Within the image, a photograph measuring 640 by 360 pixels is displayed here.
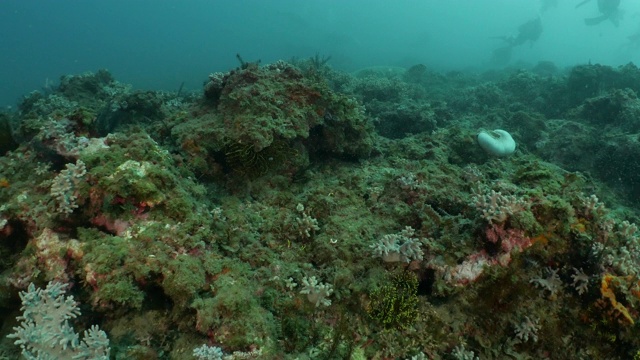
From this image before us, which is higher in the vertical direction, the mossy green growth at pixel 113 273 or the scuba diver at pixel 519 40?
the scuba diver at pixel 519 40

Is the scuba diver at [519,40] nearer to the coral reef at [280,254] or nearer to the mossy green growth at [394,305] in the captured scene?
the coral reef at [280,254]

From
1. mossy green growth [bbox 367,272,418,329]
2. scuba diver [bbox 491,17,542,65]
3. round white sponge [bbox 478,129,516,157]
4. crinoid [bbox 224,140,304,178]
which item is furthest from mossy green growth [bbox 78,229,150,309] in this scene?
scuba diver [bbox 491,17,542,65]

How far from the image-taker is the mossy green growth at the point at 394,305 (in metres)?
4.27

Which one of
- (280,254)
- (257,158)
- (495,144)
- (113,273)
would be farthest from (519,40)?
(113,273)

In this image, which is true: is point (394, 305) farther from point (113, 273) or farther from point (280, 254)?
point (113, 273)

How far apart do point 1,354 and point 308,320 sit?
3.75 m

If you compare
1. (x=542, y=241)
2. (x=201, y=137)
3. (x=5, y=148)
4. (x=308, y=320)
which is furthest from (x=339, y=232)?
(x=5, y=148)

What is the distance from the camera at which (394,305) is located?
4309 millimetres

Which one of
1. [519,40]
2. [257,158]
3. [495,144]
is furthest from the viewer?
[519,40]

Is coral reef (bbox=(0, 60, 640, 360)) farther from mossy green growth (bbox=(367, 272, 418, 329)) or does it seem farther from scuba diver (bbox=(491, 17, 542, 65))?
scuba diver (bbox=(491, 17, 542, 65))

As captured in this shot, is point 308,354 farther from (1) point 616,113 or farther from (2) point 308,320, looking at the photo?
(1) point 616,113

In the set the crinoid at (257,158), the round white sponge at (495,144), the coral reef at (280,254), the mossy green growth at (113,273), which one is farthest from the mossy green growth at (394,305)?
the round white sponge at (495,144)

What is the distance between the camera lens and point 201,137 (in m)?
6.52

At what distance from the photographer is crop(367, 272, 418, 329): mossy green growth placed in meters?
4.27
